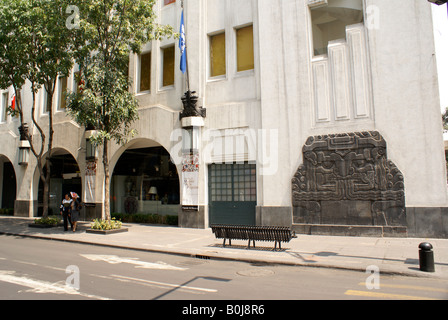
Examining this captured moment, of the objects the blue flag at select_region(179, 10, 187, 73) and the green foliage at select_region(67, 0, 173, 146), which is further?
the blue flag at select_region(179, 10, 187, 73)

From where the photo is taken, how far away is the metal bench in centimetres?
1005

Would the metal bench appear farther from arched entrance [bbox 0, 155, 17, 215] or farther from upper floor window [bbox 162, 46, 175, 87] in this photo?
arched entrance [bbox 0, 155, 17, 215]

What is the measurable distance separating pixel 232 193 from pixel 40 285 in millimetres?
9852

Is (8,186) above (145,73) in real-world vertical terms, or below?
below

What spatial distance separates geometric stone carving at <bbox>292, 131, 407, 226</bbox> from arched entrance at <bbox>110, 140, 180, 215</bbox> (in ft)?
25.2

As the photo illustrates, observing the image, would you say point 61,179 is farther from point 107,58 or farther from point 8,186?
point 107,58

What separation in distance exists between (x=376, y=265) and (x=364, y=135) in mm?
5883

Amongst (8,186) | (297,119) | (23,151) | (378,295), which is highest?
(23,151)

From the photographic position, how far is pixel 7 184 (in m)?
27.6

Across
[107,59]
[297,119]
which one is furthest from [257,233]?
[107,59]

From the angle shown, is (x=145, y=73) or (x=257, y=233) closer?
(x=257, y=233)

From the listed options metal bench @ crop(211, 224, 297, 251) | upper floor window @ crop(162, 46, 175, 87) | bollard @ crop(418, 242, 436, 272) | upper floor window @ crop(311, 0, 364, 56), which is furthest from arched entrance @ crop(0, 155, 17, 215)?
bollard @ crop(418, 242, 436, 272)

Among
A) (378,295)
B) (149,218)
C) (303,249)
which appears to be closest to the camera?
(378,295)

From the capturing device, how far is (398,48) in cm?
1237
